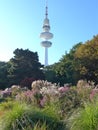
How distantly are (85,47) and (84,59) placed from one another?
1.40m

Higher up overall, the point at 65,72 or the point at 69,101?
the point at 65,72

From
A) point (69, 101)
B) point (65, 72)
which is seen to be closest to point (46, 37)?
point (65, 72)

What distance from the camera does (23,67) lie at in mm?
44375

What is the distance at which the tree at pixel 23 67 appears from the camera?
43656mm

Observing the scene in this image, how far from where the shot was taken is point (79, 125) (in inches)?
347

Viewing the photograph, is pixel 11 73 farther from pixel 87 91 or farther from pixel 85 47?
pixel 87 91

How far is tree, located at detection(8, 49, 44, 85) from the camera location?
143ft

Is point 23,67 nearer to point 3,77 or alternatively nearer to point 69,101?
point 3,77

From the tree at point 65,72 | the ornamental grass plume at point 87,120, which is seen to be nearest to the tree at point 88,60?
the tree at point 65,72

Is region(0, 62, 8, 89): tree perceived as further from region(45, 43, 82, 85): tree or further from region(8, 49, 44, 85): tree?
region(45, 43, 82, 85): tree

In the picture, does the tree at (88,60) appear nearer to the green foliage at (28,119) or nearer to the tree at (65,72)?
the tree at (65,72)

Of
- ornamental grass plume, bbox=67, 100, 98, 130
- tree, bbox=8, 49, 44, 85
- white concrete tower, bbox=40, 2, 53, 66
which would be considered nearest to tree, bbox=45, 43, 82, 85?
tree, bbox=8, 49, 44, 85

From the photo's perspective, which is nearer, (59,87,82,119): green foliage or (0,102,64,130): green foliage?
(0,102,64,130): green foliage

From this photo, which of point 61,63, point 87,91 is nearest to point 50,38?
point 61,63
